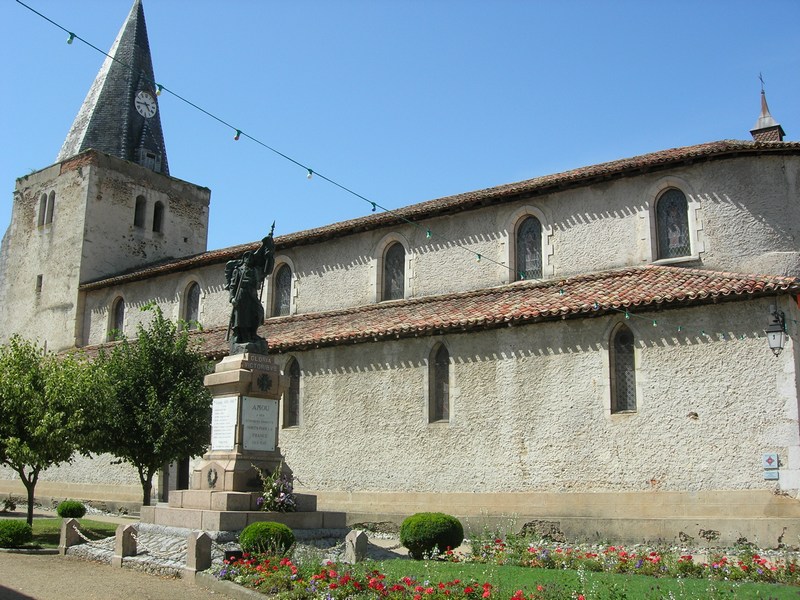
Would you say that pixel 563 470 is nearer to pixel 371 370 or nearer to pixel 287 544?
pixel 371 370

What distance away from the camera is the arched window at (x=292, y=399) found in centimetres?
2247

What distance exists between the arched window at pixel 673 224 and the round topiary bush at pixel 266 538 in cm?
1191

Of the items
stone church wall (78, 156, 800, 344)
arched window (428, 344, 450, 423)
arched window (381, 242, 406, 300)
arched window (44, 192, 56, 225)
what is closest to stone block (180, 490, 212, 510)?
arched window (428, 344, 450, 423)

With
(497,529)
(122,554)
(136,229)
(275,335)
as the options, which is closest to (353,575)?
(122,554)

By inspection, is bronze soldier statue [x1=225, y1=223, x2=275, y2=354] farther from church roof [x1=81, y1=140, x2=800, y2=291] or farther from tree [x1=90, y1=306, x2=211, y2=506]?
church roof [x1=81, y1=140, x2=800, y2=291]

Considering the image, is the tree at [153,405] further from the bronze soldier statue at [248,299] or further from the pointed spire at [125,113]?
the pointed spire at [125,113]

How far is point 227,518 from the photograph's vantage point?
12688 millimetres

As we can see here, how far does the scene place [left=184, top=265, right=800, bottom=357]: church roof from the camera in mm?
16203

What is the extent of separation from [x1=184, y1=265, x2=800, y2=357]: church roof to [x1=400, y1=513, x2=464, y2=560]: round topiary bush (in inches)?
227

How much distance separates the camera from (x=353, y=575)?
1004 cm

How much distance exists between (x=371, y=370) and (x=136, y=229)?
18994mm

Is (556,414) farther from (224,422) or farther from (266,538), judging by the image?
(266,538)

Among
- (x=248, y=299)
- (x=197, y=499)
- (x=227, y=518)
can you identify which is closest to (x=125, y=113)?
(x=248, y=299)

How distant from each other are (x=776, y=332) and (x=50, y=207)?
30938 mm
